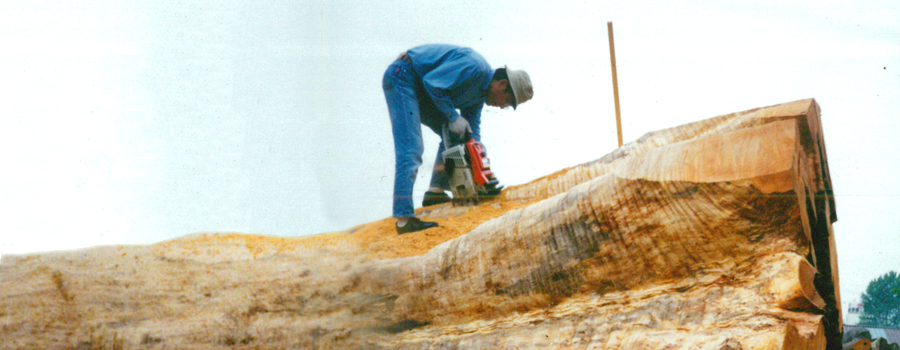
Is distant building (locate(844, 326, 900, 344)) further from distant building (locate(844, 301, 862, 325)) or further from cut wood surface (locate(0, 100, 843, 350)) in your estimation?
cut wood surface (locate(0, 100, 843, 350))

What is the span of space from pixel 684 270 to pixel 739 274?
119 millimetres

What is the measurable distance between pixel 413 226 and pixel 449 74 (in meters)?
0.68

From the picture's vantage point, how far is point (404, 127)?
2.44 m

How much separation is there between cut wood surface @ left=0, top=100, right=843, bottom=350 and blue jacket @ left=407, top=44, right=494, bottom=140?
566 millimetres

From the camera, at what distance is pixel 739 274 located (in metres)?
1.27

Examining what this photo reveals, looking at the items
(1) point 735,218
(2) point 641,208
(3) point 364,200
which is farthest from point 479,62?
(1) point 735,218

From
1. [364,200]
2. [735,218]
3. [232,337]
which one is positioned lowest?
[232,337]

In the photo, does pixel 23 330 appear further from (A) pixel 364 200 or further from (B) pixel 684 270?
(B) pixel 684 270

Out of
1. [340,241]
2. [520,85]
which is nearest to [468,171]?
[520,85]

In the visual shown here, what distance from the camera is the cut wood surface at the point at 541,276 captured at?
123 centimetres

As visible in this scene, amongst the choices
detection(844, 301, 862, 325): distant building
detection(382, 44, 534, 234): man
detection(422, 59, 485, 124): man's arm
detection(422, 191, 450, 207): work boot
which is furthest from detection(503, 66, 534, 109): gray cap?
detection(844, 301, 862, 325): distant building

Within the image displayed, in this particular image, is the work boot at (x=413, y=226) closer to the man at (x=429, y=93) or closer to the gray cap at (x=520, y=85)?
the man at (x=429, y=93)

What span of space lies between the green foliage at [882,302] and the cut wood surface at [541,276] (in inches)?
6.6

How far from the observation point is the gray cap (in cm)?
266
